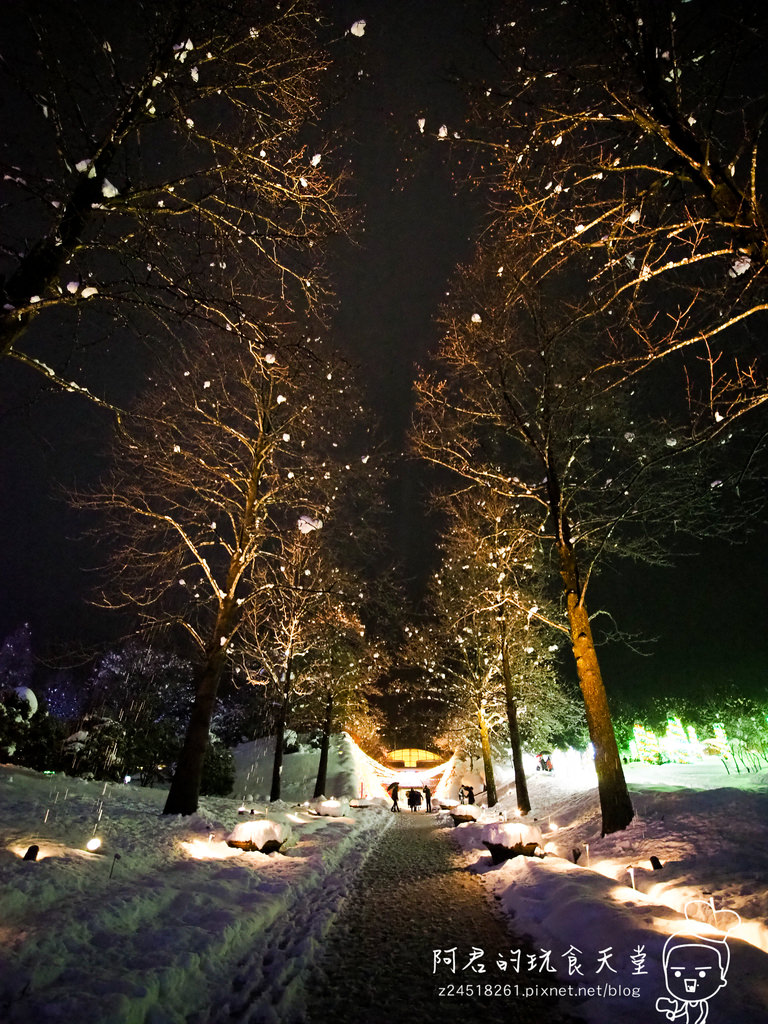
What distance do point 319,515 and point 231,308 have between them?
7964 mm

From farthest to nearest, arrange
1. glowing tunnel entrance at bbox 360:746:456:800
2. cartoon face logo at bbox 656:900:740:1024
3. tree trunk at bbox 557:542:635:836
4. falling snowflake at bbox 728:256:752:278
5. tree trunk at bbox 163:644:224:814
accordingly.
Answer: glowing tunnel entrance at bbox 360:746:456:800, tree trunk at bbox 163:644:224:814, tree trunk at bbox 557:542:635:836, falling snowflake at bbox 728:256:752:278, cartoon face logo at bbox 656:900:740:1024

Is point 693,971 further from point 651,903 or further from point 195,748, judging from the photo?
point 195,748

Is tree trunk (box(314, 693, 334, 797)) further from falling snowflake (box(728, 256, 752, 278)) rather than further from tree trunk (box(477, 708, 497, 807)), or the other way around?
falling snowflake (box(728, 256, 752, 278))

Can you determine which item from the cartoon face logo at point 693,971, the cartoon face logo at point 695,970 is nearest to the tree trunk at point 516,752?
the cartoon face logo at point 693,971

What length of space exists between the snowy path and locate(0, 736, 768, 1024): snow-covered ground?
0.17m

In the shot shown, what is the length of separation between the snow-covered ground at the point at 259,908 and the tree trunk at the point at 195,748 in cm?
44

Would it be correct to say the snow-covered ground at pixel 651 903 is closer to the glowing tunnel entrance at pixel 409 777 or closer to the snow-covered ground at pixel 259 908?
the snow-covered ground at pixel 259 908

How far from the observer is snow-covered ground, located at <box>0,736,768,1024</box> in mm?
2908

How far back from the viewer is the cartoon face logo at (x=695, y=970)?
2.84 meters

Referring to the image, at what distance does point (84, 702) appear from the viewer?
4609cm

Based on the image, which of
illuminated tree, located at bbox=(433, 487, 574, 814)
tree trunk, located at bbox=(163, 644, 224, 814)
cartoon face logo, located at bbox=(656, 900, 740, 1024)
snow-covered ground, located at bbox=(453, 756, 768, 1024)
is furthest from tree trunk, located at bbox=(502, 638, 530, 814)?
cartoon face logo, located at bbox=(656, 900, 740, 1024)

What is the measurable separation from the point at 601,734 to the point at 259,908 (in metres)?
6.63

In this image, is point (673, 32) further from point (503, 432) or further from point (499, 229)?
point (503, 432)

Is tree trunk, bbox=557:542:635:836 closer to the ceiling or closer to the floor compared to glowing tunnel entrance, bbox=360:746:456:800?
closer to the ceiling
